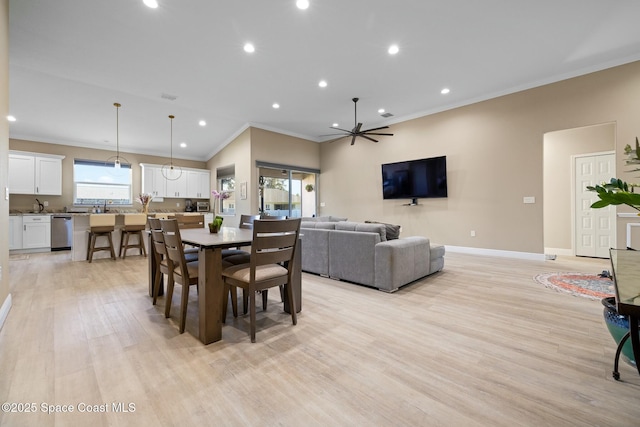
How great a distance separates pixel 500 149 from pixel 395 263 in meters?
3.95

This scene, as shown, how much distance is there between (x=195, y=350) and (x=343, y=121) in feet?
20.6

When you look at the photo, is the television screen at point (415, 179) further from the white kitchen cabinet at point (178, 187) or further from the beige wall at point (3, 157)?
the beige wall at point (3, 157)

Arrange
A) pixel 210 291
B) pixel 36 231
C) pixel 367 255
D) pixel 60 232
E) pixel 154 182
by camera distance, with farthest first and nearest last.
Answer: pixel 154 182 → pixel 60 232 → pixel 36 231 → pixel 367 255 → pixel 210 291

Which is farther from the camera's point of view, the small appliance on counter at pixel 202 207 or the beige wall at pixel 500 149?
the small appliance on counter at pixel 202 207

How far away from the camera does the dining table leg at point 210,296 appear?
1969mm

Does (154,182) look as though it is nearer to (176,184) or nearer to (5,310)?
(176,184)

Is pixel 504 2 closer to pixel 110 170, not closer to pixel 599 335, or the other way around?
pixel 599 335

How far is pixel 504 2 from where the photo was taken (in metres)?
3.03

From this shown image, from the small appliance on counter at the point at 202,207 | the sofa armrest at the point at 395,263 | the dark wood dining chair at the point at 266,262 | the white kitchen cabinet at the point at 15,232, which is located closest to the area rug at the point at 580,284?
the sofa armrest at the point at 395,263

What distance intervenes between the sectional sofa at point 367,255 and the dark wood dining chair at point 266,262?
127 cm

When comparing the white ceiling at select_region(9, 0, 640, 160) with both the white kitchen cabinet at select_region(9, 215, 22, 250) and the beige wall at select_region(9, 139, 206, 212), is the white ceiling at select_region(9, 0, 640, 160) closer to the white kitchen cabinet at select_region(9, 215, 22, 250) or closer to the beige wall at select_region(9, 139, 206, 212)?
the beige wall at select_region(9, 139, 206, 212)

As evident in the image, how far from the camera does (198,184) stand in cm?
848

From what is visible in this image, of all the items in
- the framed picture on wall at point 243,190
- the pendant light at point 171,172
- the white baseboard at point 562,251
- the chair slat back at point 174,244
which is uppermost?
the pendant light at point 171,172

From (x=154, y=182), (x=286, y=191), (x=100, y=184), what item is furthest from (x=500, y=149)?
(x=100, y=184)
